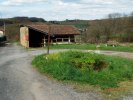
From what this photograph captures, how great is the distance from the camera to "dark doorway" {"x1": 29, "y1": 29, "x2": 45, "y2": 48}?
174 ft

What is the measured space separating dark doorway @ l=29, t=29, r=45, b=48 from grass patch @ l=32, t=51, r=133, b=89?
2471 cm

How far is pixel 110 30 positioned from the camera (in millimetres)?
69688

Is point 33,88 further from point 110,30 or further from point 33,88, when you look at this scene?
point 110,30

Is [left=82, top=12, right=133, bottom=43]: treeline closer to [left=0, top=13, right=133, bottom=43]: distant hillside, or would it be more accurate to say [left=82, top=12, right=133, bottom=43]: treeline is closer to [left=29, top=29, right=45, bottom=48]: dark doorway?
[left=0, top=13, right=133, bottom=43]: distant hillside

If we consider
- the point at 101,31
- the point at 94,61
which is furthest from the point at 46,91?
the point at 101,31

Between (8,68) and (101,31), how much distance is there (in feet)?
141

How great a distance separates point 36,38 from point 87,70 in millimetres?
31068

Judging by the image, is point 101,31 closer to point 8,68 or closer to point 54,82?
point 8,68

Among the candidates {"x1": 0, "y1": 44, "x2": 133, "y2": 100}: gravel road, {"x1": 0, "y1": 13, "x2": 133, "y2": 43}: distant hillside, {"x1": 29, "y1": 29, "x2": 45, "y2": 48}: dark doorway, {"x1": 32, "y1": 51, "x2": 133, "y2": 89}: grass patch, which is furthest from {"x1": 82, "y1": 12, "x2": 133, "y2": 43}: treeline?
{"x1": 0, "y1": 44, "x2": 133, "y2": 100}: gravel road

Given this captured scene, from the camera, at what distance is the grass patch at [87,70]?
20172mm

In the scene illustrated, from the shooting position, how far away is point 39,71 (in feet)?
79.4

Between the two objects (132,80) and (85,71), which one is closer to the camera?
(132,80)

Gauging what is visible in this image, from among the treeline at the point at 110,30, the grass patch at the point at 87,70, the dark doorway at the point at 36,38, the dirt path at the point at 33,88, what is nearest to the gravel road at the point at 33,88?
the dirt path at the point at 33,88

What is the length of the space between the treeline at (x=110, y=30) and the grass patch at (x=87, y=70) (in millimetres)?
35210
